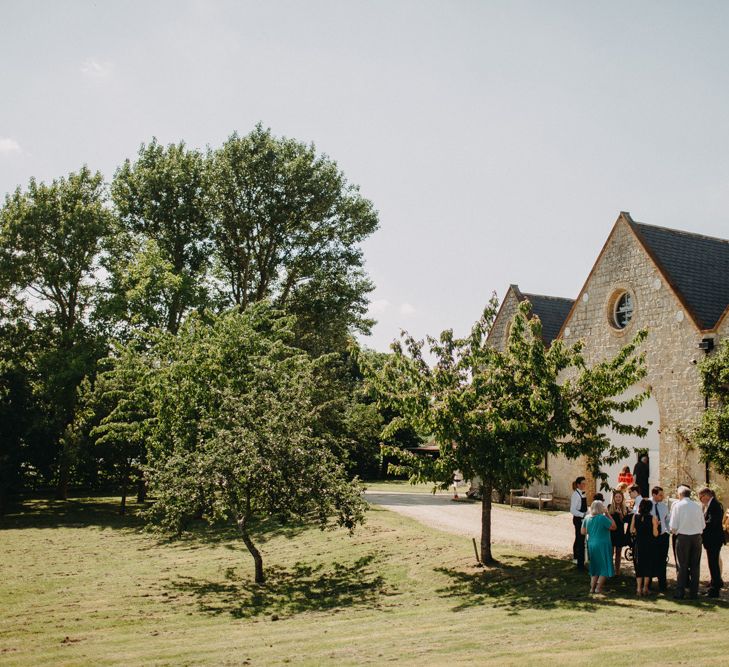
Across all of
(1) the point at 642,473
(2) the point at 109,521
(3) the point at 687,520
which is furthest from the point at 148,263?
(3) the point at 687,520

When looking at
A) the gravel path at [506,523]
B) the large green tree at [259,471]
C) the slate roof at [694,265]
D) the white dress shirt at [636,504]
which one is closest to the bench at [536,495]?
the gravel path at [506,523]

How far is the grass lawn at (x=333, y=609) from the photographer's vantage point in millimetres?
10617

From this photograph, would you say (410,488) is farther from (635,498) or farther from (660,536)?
(660,536)

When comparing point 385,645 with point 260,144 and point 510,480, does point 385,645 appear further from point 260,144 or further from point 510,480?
point 260,144

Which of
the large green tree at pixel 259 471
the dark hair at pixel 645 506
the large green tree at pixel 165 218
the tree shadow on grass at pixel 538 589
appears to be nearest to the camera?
the tree shadow on grass at pixel 538 589

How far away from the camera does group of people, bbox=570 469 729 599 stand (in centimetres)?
1298

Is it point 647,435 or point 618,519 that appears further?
point 647,435

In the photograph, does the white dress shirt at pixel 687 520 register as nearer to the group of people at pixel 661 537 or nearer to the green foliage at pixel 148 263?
the group of people at pixel 661 537

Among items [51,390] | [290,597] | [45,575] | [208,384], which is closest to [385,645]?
[290,597]

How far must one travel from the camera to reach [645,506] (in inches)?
538

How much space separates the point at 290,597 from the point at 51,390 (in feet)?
76.2

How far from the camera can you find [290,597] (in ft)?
53.1

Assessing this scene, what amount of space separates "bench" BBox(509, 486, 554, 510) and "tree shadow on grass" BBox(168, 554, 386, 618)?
10157 mm

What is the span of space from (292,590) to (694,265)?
1771 centimetres
